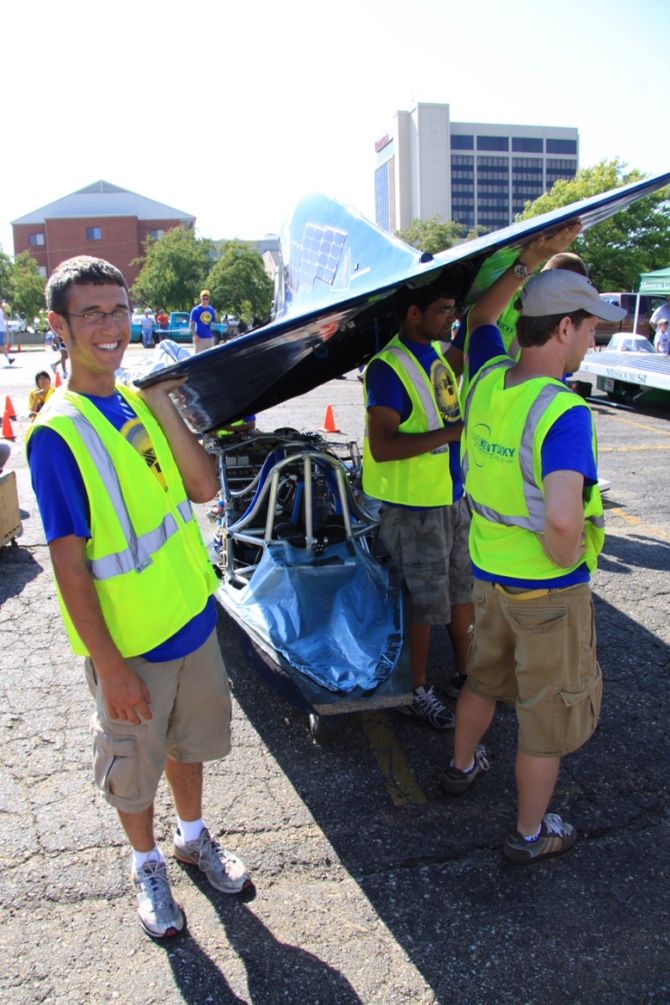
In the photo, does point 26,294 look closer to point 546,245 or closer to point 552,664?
point 546,245

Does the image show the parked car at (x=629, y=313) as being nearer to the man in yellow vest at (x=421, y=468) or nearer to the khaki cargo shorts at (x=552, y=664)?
the man in yellow vest at (x=421, y=468)

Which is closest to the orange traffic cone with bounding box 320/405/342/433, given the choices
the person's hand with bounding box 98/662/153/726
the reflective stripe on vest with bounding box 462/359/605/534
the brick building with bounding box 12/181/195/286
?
the reflective stripe on vest with bounding box 462/359/605/534

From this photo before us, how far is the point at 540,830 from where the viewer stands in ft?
9.04

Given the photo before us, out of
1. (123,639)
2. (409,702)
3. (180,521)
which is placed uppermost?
(180,521)

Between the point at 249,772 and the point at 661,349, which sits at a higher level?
the point at 661,349

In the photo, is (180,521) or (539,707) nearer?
(180,521)

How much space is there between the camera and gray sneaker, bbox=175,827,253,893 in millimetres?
2656

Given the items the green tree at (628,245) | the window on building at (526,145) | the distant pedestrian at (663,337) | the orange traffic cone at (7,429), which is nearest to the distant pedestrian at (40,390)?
the orange traffic cone at (7,429)

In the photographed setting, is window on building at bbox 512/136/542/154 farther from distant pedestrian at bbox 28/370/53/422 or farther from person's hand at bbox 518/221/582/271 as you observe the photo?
person's hand at bbox 518/221/582/271

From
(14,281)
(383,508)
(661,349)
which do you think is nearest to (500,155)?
(14,281)

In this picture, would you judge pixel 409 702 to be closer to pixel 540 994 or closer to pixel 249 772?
pixel 249 772

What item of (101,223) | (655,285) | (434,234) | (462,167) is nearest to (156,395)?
(655,285)

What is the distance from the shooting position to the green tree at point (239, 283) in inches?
1929

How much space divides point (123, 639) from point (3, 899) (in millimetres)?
1212
